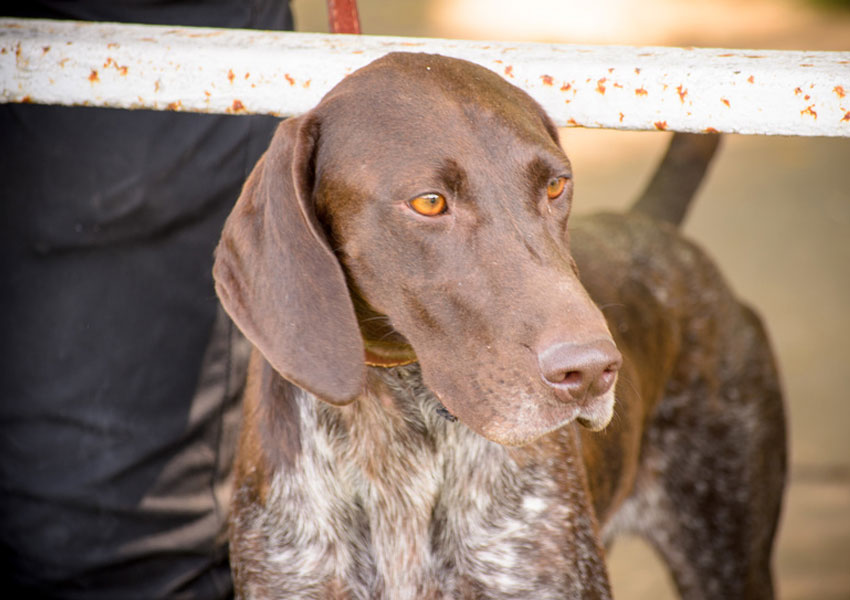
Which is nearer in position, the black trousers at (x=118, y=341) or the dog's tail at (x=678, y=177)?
the black trousers at (x=118, y=341)

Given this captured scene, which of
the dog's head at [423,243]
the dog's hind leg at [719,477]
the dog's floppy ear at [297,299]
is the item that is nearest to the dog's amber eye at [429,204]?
the dog's head at [423,243]

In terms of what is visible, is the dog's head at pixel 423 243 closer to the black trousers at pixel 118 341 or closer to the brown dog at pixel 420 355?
the brown dog at pixel 420 355

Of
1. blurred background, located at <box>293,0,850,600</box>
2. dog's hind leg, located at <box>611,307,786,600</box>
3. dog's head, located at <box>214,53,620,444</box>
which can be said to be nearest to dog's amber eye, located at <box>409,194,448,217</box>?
dog's head, located at <box>214,53,620,444</box>

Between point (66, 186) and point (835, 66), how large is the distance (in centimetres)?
184

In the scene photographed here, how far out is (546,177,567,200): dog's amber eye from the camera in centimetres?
199

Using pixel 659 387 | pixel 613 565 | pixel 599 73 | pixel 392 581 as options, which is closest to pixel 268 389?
pixel 392 581

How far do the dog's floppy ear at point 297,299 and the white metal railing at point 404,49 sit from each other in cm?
15

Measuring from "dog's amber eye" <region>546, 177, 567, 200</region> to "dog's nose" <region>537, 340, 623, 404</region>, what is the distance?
1.27ft

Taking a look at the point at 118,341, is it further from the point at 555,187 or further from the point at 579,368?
the point at 579,368

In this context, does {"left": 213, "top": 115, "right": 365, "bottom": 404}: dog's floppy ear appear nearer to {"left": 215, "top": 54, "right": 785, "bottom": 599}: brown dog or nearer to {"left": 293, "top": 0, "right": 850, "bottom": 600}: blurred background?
{"left": 215, "top": 54, "right": 785, "bottom": 599}: brown dog

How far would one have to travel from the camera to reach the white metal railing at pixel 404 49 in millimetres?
1826

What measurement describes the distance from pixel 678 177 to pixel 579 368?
2.06m

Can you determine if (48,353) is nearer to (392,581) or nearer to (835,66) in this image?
(392,581)

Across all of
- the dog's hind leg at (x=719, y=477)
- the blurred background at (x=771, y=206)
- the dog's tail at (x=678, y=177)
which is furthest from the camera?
the blurred background at (x=771, y=206)
